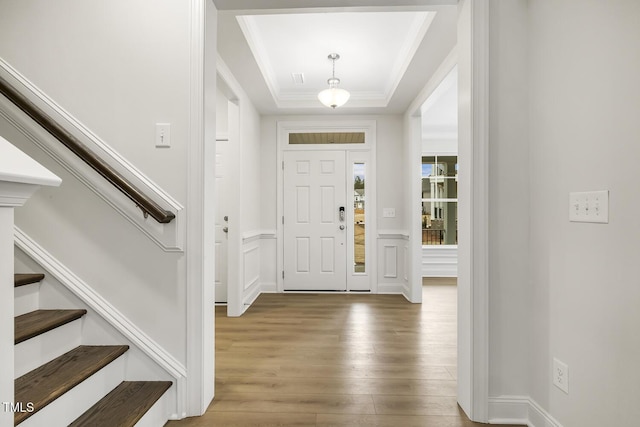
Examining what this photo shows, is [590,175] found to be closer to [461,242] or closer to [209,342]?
[461,242]

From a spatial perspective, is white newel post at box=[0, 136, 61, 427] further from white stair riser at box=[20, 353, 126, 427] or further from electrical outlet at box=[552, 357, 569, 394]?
electrical outlet at box=[552, 357, 569, 394]

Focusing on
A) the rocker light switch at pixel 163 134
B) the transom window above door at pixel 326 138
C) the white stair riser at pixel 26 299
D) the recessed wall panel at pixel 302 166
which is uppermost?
the transom window above door at pixel 326 138

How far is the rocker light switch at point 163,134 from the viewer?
176 cm

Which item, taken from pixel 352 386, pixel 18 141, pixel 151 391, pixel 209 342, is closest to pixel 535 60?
pixel 352 386

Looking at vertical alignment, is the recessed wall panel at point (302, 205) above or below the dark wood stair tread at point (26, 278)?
above

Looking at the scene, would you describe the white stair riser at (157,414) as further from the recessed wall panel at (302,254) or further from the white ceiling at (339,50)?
the recessed wall panel at (302,254)

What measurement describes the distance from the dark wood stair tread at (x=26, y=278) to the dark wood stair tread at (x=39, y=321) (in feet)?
0.52

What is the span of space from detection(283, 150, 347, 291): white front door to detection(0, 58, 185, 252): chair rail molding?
3.01 metres

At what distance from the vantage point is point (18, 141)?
1.74 meters

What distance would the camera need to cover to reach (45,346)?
59.3 inches

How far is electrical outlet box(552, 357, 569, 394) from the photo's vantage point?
57.1 inches

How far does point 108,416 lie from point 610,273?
6.77 ft

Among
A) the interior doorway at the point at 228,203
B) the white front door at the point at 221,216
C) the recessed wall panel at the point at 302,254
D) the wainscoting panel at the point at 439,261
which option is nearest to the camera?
the interior doorway at the point at 228,203

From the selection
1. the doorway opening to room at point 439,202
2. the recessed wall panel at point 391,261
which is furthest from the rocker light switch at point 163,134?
the doorway opening to room at point 439,202
